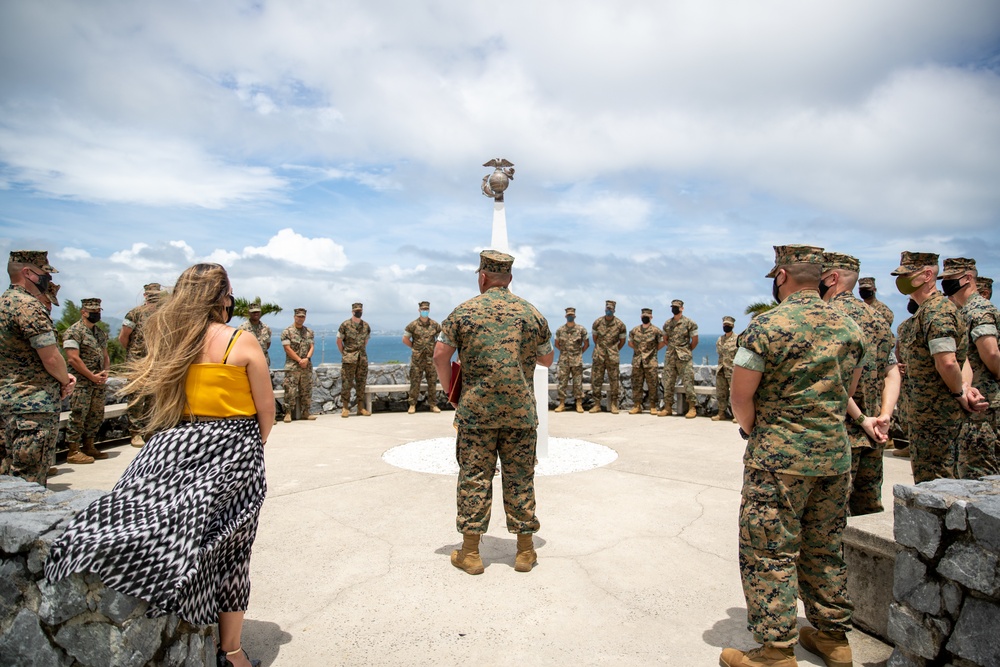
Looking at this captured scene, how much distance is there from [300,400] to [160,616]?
358 inches

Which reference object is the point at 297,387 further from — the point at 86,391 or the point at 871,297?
the point at 871,297

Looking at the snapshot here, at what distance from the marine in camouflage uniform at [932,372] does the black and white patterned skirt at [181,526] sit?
4.13 metres

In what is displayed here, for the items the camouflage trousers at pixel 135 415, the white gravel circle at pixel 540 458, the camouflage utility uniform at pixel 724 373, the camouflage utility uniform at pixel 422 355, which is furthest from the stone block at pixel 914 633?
the camouflage utility uniform at pixel 422 355

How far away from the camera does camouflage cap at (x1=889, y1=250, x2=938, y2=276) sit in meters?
4.29

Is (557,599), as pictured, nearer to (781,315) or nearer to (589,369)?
(781,315)

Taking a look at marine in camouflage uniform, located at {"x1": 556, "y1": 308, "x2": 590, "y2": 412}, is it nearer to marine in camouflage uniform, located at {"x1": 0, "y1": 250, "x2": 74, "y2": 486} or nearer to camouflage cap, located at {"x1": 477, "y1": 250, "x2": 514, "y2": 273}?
camouflage cap, located at {"x1": 477, "y1": 250, "x2": 514, "y2": 273}

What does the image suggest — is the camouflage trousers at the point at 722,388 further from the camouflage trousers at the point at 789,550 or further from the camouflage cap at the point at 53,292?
the camouflage cap at the point at 53,292

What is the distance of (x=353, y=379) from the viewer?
458 inches

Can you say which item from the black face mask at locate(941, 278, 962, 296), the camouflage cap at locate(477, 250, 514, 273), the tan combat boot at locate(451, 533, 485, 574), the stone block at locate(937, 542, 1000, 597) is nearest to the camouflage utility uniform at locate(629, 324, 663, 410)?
the black face mask at locate(941, 278, 962, 296)

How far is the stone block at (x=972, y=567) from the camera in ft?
7.33

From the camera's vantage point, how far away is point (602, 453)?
7445mm

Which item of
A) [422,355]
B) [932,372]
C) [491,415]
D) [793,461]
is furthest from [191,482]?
[422,355]

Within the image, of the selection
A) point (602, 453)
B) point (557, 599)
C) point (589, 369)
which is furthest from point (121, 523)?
point (589, 369)

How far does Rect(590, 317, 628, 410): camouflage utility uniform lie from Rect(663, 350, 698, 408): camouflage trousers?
2.93 ft
